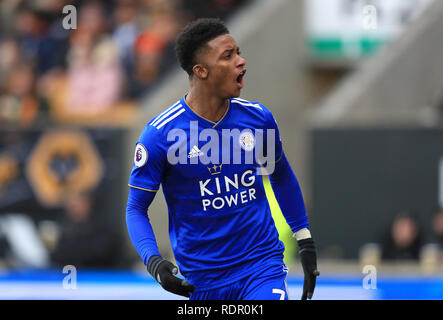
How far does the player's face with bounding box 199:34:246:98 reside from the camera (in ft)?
15.6

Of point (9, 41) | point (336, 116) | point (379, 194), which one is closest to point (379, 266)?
point (379, 194)

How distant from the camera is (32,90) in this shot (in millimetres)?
13531

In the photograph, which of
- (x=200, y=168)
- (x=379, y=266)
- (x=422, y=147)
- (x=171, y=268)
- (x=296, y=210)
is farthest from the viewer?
(x=422, y=147)

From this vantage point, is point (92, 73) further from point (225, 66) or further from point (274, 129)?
point (225, 66)

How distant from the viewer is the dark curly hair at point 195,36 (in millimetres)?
4801

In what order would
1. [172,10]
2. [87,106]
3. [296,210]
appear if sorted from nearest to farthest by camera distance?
[296,210] → [87,106] → [172,10]

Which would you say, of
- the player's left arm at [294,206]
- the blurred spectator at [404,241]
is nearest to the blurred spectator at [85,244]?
the blurred spectator at [404,241]

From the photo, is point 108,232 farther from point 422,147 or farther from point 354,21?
point 354,21

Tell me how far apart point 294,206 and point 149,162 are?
3.41ft

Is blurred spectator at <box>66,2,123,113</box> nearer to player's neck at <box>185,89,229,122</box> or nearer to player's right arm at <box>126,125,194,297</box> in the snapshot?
player's neck at <box>185,89,229,122</box>

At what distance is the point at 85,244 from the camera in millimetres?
11391

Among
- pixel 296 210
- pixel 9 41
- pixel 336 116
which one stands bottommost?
pixel 296 210

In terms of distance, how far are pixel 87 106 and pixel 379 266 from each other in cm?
529

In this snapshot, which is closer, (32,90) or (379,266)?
(379,266)
